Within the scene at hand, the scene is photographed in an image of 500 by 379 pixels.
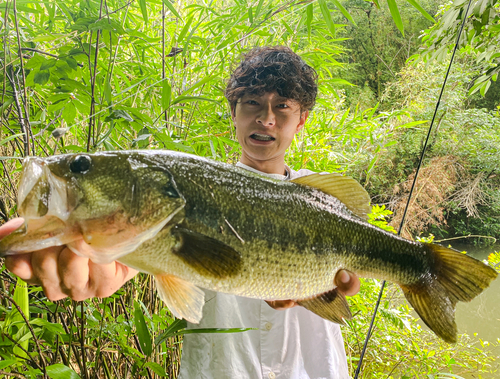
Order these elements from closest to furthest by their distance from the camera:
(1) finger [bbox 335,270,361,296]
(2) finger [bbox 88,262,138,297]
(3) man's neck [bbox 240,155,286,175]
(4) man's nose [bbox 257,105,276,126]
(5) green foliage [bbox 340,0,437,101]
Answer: (2) finger [bbox 88,262,138,297], (1) finger [bbox 335,270,361,296], (4) man's nose [bbox 257,105,276,126], (3) man's neck [bbox 240,155,286,175], (5) green foliage [bbox 340,0,437,101]

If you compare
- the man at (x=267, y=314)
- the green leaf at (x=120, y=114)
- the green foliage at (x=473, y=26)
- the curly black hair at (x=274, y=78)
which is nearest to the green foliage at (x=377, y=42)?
the green foliage at (x=473, y=26)

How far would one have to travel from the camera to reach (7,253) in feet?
2.14

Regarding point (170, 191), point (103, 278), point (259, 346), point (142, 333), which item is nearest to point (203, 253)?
point (170, 191)

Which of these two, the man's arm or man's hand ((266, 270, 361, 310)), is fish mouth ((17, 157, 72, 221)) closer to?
the man's arm

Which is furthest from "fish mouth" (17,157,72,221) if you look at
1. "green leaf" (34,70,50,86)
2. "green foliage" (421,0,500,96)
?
"green foliage" (421,0,500,96)

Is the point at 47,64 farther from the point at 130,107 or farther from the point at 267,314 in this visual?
the point at 267,314

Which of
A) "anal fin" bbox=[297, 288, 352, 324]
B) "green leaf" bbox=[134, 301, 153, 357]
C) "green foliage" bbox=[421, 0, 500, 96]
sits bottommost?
"green leaf" bbox=[134, 301, 153, 357]

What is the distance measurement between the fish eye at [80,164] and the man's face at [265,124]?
0.91m

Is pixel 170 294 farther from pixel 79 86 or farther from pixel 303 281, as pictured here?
pixel 79 86

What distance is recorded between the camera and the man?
1.35 m

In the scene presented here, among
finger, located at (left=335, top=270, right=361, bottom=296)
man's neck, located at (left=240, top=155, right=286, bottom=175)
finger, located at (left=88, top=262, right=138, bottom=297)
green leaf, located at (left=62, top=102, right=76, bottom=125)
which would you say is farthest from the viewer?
man's neck, located at (left=240, top=155, right=286, bottom=175)

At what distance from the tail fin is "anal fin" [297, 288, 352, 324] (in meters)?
0.21

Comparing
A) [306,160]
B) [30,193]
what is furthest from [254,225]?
[306,160]

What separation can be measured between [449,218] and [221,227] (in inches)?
464
